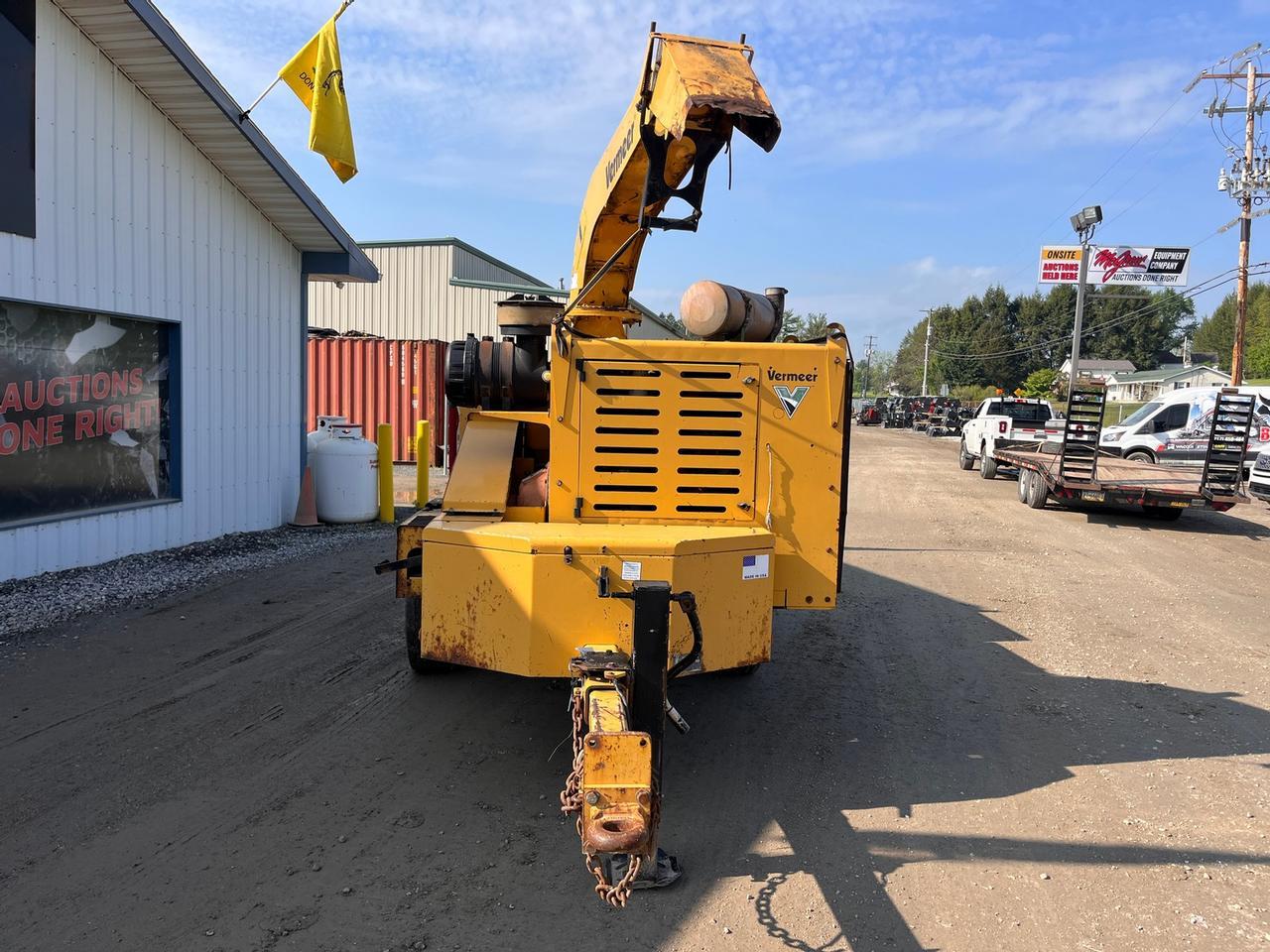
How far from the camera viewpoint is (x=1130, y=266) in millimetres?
45219

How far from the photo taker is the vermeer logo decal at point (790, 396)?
457cm

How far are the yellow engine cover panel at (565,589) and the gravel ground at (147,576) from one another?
4.05m

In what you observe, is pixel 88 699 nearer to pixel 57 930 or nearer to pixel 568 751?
pixel 57 930

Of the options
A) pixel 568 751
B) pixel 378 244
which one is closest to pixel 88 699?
pixel 568 751

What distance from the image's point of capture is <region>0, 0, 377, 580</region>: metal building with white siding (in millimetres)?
7605

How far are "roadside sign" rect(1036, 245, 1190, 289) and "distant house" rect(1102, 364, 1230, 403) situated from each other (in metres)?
21.0

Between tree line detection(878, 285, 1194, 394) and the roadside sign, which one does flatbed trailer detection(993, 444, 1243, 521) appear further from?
tree line detection(878, 285, 1194, 394)

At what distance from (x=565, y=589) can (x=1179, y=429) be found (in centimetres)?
1958

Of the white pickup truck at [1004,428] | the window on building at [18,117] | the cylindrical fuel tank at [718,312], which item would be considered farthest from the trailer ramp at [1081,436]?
the window on building at [18,117]

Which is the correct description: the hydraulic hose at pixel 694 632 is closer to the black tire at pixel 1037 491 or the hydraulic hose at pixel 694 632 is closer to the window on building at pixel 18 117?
the window on building at pixel 18 117

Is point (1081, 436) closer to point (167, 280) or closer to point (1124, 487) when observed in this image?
point (1124, 487)

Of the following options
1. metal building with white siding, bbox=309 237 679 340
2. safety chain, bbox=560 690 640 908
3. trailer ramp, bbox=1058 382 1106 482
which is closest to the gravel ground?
safety chain, bbox=560 690 640 908

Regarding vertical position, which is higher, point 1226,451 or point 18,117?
point 18,117

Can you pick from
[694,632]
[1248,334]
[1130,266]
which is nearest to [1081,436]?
[694,632]
